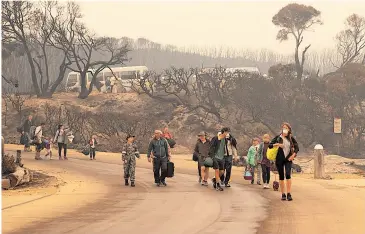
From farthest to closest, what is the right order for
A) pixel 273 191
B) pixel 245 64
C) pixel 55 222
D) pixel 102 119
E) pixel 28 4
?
1. pixel 245 64
2. pixel 28 4
3. pixel 102 119
4. pixel 273 191
5. pixel 55 222

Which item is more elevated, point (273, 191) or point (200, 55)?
point (200, 55)

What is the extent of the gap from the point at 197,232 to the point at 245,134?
151ft

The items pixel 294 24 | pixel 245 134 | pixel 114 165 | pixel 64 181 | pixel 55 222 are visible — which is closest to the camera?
pixel 55 222

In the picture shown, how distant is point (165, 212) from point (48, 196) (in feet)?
14.5

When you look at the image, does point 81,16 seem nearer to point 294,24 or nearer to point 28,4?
point 28,4

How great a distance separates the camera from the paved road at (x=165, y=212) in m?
11.3

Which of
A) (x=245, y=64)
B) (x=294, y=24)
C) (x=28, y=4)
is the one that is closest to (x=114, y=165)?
(x=28, y=4)

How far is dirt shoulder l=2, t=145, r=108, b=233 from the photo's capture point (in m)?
12.7

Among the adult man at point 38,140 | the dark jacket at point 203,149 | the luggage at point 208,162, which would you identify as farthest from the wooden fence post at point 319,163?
the adult man at point 38,140

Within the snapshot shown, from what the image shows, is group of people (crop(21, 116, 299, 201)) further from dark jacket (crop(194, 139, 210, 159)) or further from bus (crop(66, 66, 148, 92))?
bus (crop(66, 66, 148, 92))

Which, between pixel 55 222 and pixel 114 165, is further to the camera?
pixel 114 165

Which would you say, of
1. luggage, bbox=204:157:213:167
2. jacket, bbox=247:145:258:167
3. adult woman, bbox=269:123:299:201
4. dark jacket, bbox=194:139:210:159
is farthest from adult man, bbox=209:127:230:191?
adult woman, bbox=269:123:299:201

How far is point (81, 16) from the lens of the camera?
71.4 metres

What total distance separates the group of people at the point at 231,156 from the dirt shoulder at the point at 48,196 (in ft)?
9.62
